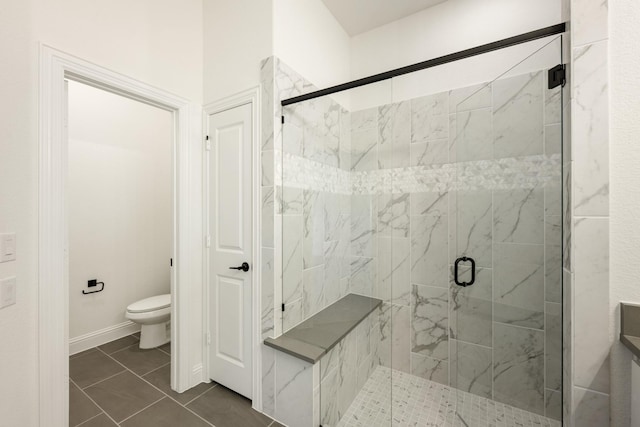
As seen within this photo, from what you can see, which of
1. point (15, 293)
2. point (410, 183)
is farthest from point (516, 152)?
point (15, 293)

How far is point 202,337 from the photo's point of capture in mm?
1962

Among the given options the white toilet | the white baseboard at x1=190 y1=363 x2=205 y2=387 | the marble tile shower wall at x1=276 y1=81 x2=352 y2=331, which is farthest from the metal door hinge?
the white toilet

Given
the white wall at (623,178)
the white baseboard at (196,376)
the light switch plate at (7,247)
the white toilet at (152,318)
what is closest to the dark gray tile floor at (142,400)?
the white baseboard at (196,376)

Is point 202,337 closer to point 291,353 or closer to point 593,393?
point 291,353

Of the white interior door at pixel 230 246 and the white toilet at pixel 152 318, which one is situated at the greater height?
the white interior door at pixel 230 246

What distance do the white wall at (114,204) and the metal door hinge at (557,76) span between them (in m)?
2.84

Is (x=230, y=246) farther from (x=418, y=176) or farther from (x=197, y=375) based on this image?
(x=418, y=176)

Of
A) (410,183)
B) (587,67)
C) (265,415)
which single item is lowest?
(265,415)

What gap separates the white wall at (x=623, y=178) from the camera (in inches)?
31.6

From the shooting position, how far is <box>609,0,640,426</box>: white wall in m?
0.80

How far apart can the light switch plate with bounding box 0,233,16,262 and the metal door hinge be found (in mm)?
2411

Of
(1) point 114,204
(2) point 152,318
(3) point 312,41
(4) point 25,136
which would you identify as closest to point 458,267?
(3) point 312,41

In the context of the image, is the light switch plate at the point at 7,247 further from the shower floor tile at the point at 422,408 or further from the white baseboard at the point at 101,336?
the shower floor tile at the point at 422,408

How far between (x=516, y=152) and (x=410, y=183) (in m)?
0.76
